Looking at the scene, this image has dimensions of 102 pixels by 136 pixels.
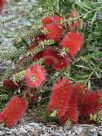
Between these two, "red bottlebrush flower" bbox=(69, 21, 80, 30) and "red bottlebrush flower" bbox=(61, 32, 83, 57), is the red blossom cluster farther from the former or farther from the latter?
"red bottlebrush flower" bbox=(69, 21, 80, 30)

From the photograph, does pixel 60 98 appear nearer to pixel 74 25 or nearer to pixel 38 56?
pixel 38 56

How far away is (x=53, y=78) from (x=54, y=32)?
265mm

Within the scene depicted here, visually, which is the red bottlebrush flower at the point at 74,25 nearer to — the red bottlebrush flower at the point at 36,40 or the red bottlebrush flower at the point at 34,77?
the red bottlebrush flower at the point at 36,40

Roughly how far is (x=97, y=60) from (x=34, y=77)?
1.81ft

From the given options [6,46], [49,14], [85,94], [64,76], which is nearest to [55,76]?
[64,76]

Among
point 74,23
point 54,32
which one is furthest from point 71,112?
point 74,23

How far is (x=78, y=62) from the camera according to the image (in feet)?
10.6

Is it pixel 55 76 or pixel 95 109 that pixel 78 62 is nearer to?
pixel 55 76

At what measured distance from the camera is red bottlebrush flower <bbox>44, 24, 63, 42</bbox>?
3.07 metres

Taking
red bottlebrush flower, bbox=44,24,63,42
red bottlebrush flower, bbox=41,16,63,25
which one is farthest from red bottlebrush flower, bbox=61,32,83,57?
red bottlebrush flower, bbox=41,16,63,25

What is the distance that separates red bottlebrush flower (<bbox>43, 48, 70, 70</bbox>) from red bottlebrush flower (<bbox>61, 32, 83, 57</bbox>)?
0.19 ft

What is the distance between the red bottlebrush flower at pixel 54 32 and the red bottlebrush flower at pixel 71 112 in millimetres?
408

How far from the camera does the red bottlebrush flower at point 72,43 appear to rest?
2.98m

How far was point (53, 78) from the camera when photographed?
3.13 metres
